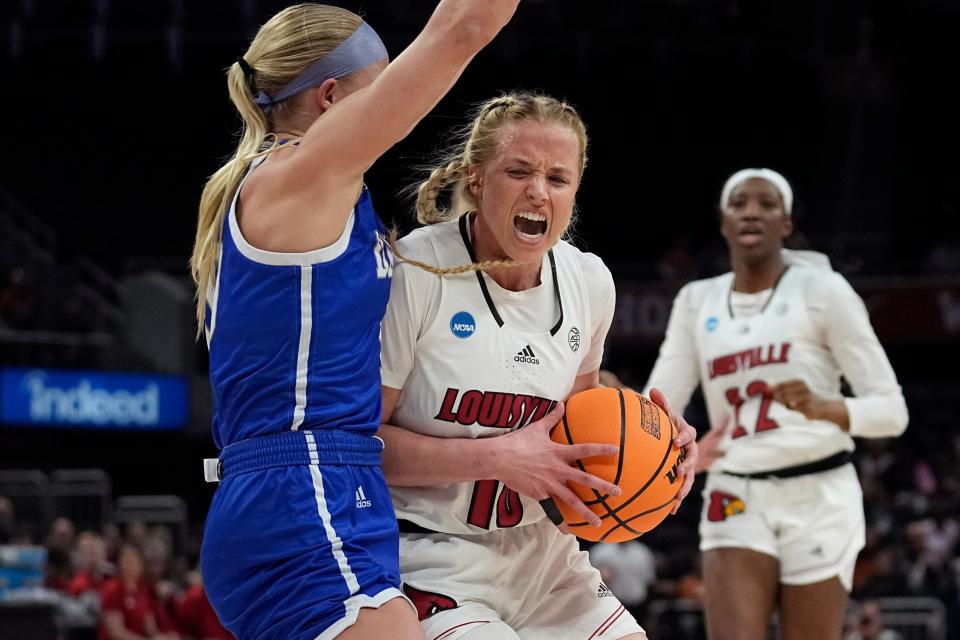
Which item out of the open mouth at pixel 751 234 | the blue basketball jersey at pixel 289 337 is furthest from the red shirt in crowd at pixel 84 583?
the blue basketball jersey at pixel 289 337

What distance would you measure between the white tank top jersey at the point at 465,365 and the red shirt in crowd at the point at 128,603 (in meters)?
7.55

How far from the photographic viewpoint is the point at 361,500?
10.1 feet

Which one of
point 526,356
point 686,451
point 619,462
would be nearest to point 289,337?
point 526,356

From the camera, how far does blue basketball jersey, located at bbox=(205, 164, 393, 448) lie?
3018mm

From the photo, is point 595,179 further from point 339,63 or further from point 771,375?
point 339,63

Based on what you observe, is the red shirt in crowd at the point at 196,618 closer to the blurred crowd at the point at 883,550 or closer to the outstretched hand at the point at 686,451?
the blurred crowd at the point at 883,550

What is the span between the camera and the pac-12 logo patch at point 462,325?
3.58 m

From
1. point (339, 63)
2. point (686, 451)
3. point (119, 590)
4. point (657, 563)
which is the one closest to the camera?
point (339, 63)

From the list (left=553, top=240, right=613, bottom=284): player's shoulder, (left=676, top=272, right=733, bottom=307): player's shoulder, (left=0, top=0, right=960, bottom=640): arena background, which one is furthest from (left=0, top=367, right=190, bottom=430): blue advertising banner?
(left=553, top=240, right=613, bottom=284): player's shoulder

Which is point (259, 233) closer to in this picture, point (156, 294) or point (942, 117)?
point (156, 294)

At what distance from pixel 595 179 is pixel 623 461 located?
70.2 ft

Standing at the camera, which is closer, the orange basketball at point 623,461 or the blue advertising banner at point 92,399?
the orange basketball at point 623,461

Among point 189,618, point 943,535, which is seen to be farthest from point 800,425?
point 943,535

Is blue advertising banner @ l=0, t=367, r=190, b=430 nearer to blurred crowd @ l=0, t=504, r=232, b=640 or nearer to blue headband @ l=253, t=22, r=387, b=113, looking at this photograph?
blurred crowd @ l=0, t=504, r=232, b=640
